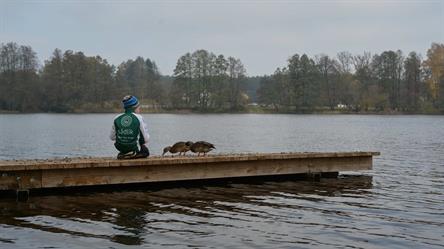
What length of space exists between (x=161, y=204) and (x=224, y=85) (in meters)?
116

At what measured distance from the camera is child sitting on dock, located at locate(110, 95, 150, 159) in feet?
44.7

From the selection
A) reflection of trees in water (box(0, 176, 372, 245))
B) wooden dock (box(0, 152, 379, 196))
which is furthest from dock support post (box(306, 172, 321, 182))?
reflection of trees in water (box(0, 176, 372, 245))

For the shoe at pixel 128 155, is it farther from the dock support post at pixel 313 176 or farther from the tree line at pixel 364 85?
the tree line at pixel 364 85

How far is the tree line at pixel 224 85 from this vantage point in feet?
385

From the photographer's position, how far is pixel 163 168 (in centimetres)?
1461

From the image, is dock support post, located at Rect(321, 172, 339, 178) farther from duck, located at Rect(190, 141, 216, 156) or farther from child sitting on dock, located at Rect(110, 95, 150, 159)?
child sitting on dock, located at Rect(110, 95, 150, 159)

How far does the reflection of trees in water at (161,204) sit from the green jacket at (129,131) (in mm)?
1186

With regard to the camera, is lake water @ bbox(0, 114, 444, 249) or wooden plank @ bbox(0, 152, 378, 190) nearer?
lake water @ bbox(0, 114, 444, 249)

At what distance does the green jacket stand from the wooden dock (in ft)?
1.60

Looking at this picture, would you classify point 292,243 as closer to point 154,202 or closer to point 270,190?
point 154,202

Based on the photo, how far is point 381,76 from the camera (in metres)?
123

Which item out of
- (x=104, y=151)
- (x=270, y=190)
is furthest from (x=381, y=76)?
(x=270, y=190)

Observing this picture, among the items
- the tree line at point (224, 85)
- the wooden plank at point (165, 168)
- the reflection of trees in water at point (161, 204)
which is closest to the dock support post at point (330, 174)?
the wooden plank at point (165, 168)

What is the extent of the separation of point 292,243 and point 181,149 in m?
6.52
